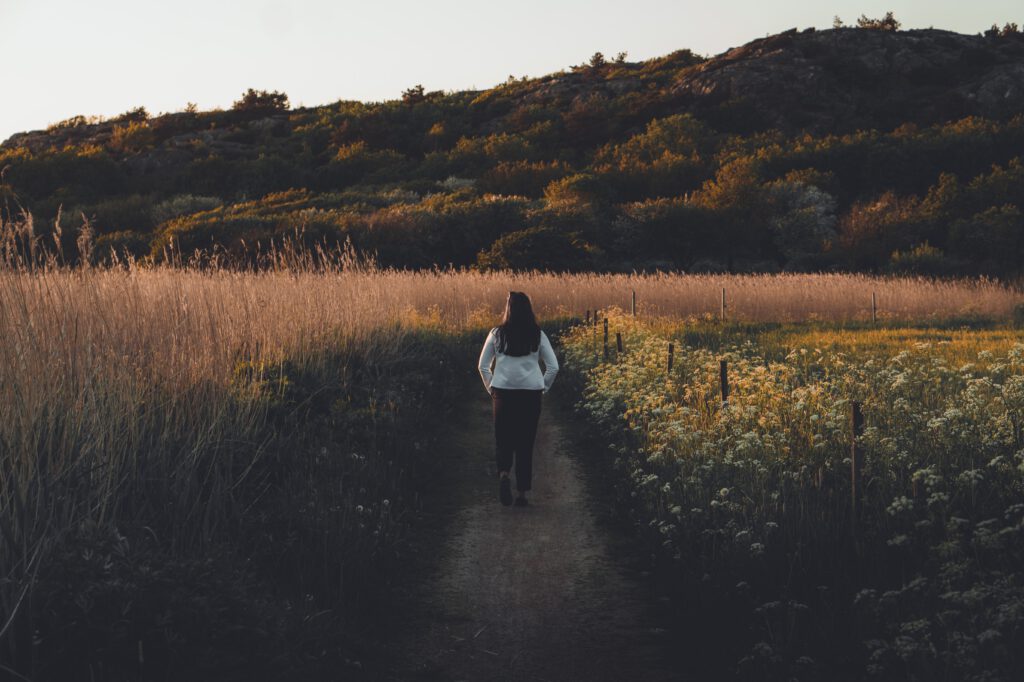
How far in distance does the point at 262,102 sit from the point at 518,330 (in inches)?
3328

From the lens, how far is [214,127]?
7750 cm

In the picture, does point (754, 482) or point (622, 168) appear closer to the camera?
point (754, 482)

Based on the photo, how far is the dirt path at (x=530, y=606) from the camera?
4.98 m

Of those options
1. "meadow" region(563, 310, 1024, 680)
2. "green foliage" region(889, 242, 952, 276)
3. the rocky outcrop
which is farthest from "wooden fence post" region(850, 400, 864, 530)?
the rocky outcrop

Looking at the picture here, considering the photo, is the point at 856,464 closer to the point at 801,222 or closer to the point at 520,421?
the point at 520,421

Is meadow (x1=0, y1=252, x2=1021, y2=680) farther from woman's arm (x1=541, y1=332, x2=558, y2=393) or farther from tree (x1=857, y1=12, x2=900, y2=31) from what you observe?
tree (x1=857, y1=12, x2=900, y2=31)

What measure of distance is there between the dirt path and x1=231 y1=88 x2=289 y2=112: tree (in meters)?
82.9

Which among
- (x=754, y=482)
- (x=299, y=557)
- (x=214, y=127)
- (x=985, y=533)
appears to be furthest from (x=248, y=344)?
(x=214, y=127)

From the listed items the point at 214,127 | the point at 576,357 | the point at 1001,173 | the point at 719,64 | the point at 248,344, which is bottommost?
Answer: the point at 576,357

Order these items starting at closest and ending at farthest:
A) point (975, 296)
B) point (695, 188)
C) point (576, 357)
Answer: point (576, 357) < point (975, 296) < point (695, 188)

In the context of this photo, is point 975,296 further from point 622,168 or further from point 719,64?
point 719,64

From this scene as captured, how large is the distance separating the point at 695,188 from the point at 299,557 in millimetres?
51168

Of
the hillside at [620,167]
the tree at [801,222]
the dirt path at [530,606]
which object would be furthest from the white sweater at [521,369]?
the tree at [801,222]

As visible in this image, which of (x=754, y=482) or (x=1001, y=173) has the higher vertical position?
(x=1001, y=173)
